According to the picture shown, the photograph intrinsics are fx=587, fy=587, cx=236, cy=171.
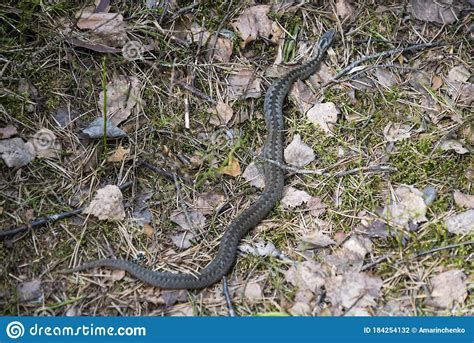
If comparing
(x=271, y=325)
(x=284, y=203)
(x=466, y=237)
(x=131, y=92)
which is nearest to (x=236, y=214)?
(x=284, y=203)

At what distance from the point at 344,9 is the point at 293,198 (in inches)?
102

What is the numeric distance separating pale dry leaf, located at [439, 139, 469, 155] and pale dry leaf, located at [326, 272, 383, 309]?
170cm

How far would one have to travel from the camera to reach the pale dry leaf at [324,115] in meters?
6.28

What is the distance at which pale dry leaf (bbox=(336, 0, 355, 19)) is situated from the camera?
22.9ft

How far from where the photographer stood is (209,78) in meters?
6.47

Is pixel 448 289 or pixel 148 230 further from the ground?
pixel 448 289

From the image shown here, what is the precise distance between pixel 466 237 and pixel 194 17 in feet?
12.4

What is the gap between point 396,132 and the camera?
6141 mm

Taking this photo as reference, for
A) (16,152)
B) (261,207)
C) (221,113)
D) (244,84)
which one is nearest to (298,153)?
(261,207)

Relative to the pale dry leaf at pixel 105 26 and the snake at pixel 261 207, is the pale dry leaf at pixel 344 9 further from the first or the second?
the pale dry leaf at pixel 105 26

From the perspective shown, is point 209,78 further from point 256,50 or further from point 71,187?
point 71,187

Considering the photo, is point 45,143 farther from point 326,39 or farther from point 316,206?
point 326,39

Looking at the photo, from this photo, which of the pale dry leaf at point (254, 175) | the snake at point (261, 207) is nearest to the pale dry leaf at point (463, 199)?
the snake at point (261, 207)

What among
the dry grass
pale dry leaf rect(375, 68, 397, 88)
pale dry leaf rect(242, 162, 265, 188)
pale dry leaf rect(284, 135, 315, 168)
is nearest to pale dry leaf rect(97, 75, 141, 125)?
the dry grass
